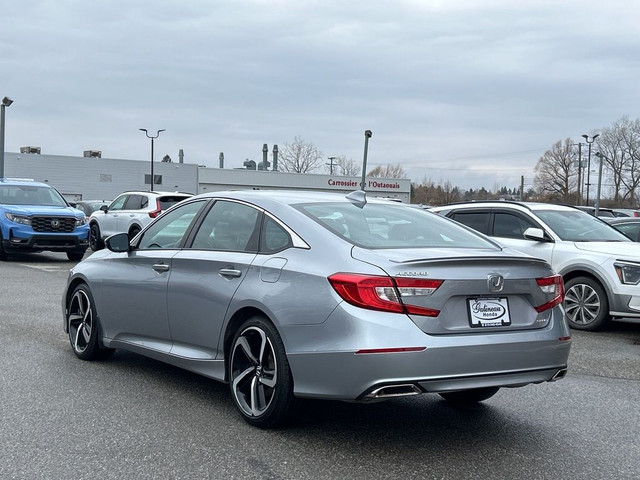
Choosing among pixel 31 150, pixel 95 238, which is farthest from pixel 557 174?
pixel 95 238

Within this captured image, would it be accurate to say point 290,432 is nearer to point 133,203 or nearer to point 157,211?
point 157,211

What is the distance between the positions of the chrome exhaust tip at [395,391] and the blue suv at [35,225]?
50.7 feet

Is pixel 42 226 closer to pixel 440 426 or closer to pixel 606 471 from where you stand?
pixel 440 426

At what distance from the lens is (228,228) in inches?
226

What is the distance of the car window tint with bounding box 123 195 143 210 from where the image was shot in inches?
→ 827

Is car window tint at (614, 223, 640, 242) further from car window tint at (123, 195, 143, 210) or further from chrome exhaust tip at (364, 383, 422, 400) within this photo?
car window tint at (123, 195, 143, 210)

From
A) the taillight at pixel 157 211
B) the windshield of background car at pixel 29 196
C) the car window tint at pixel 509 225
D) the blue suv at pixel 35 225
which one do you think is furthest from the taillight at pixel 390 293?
the windshield of background car at pixel 29 196

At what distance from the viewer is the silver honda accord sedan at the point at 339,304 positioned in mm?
4383

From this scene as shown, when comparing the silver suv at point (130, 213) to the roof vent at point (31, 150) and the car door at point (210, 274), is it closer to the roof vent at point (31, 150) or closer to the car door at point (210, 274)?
the car door at point (210, 274)

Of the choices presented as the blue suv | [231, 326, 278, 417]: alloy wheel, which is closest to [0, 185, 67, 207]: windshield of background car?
the blue suv

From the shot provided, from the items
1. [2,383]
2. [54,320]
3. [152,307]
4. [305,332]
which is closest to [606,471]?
[305,332]

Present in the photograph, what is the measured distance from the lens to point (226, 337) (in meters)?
5.28

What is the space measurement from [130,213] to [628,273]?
14.5 meters

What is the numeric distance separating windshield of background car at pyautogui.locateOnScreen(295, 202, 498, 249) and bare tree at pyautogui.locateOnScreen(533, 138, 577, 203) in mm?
97516
